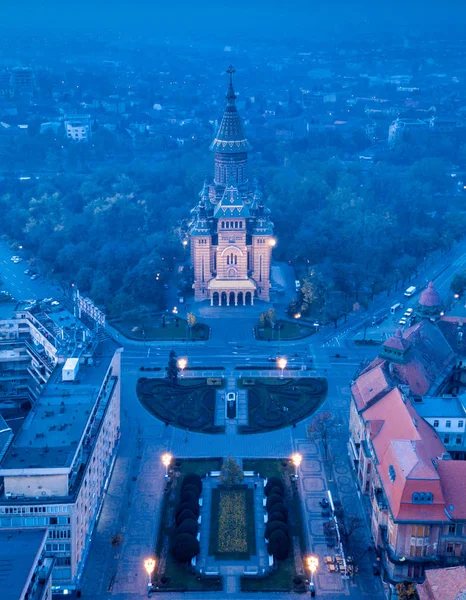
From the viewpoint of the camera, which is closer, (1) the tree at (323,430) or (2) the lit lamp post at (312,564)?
(2) the lit lamp post at (312,564)

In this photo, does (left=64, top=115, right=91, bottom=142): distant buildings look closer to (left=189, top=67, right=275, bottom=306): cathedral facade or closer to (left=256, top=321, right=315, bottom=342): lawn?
(left=189, top=67, right=275, bottom=306): cathedral facade

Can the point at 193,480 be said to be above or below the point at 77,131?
below

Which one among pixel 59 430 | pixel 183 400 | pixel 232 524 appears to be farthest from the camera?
pixel 183 400

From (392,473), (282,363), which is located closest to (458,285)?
(282,363)

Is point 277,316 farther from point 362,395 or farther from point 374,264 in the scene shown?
point 362,395

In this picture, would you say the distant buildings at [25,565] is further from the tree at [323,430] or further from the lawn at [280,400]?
the lawn at [280,400]

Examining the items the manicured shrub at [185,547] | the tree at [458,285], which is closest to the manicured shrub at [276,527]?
the manicured shrub at [185,547]

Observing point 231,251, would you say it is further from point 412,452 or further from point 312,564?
point 312,564
